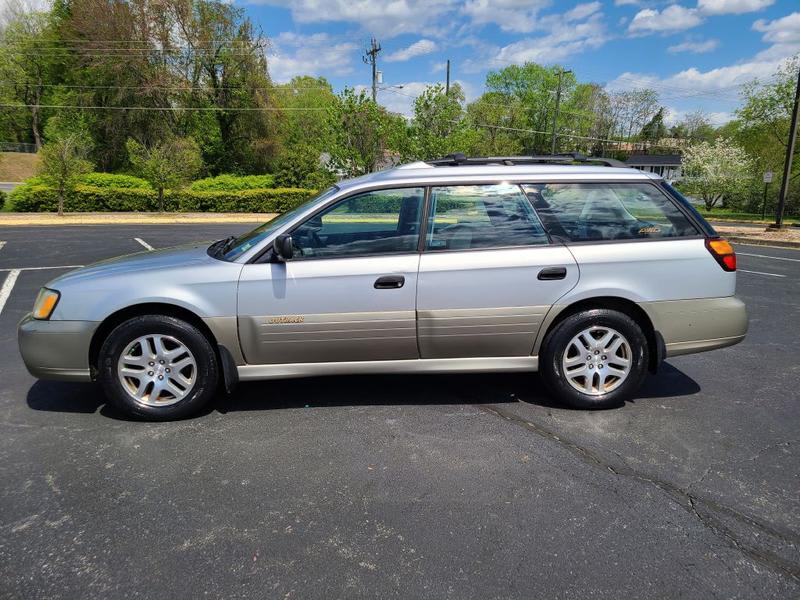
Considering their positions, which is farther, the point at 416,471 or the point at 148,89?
the point at 148,89

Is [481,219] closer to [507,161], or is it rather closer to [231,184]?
[507,161]

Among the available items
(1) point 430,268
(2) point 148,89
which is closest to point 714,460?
(1) point 430,268

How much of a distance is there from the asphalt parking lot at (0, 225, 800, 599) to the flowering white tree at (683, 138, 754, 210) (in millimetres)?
37793

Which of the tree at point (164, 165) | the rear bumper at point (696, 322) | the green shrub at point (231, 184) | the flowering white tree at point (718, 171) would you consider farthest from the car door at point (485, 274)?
the flowering white tree at point (718, 171)

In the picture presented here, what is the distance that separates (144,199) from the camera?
2562 centimetres

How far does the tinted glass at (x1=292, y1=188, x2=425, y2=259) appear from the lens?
3.70 m

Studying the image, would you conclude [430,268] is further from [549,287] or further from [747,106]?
[747,106]

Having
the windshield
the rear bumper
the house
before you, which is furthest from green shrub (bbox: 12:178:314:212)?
the house

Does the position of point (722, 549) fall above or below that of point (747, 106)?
below

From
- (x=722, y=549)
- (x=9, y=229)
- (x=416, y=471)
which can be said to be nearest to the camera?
(x=722, y=549)

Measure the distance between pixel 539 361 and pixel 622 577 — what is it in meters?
1.77

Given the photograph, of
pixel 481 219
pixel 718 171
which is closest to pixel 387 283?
pixel 481 219

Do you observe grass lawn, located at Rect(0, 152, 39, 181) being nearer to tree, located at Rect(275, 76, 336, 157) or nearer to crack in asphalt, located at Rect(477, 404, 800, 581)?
tree, located at Rect(275, 76, 336, 157)

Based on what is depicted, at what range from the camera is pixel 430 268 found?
3602 mm
